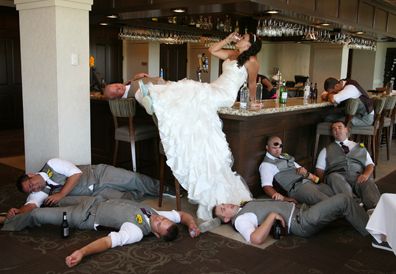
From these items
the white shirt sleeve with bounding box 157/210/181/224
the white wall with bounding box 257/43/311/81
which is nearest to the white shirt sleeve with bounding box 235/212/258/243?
the white shirt sleeve with bounding box 157/210/181/224

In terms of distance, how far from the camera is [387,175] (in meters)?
6.09

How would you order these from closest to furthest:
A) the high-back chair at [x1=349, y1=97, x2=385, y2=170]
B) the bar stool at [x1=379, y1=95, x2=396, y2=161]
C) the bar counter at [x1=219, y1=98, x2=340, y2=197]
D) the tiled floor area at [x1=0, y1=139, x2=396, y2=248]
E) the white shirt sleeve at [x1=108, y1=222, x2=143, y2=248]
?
the white shirt sleeve at [x1=108, y1=222, x2=143, y2=248]
the tiled floor area at [x1=0, y1=139, x2=396, y2=248]
the bar counter at [x1=219, y1=98, x2=340, y2=197]
the high-back chair at [x1=349, y1=97, x2=385, y2=170]
the bar stool at [x1=379, y1=95, x2=396, y2=161]

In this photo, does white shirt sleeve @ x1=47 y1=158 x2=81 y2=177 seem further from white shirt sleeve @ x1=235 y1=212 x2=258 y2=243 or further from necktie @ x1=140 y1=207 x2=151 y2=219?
white shirt sleeve @ x1=235 y1=212 x2=258 y2=243

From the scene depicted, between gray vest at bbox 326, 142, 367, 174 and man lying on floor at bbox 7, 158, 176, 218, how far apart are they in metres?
1.85

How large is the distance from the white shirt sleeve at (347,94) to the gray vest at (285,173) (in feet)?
5.54

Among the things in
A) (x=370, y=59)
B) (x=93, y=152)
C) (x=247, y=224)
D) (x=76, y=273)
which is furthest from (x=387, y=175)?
(x=370, y=59)

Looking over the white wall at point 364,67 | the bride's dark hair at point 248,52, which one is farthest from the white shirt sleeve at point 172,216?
the white wall at point 364,67

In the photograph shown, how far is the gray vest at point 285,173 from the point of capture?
4.48 m

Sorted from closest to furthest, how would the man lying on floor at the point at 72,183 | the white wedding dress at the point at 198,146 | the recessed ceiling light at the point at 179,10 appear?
the man lying on floor at the point at 72,183, the white wedding dress at the point at 198,146, the recessed ceiling light at the point at 179,10

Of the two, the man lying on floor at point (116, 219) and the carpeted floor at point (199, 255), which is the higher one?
the man lying on floor at point (116, 219)

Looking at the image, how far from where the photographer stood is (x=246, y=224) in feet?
Answer: 12.0

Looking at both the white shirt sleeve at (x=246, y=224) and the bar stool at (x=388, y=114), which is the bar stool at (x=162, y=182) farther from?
the bar stool at (x=388, y=114)

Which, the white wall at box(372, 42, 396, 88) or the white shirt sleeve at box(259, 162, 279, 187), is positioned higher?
the white wall at box(372, 42, 396, 88)

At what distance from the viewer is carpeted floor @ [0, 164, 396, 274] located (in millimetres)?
3158
